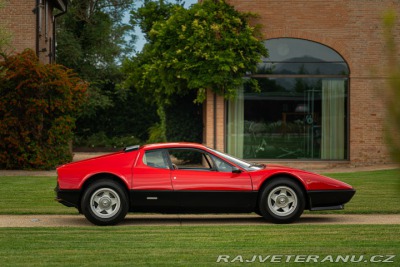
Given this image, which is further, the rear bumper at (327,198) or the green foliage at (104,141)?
the green foliage at (104,141)

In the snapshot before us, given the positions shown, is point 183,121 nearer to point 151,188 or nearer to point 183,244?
point 151,188

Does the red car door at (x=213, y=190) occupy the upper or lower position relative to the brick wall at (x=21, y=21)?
lower

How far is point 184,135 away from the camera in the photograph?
1130 inches

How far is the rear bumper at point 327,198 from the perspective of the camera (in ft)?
38.3

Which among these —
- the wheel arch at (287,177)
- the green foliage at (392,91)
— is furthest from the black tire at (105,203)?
the green foliage at (392,91)

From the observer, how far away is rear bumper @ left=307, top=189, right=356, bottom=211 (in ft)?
38.3

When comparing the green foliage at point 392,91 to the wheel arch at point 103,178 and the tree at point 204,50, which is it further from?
the tree at point 204,50

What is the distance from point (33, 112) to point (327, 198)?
15067 mm

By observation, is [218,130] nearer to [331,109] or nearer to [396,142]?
[331,109]

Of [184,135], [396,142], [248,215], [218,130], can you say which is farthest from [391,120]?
[184,135]

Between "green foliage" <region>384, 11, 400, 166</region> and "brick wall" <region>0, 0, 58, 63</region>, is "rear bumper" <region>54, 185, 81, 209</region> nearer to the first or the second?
"green foliage" <region>384, 11, 400, 166</region>

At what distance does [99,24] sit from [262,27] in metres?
20.5

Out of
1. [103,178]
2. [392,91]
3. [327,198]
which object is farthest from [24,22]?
[392,91]

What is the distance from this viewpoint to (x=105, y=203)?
11.4m
